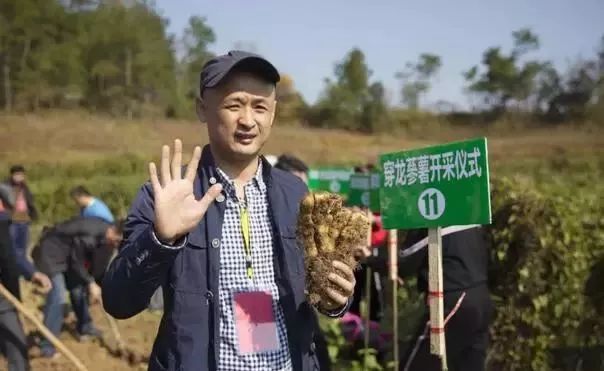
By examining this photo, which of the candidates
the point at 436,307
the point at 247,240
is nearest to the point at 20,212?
the point at 436,307

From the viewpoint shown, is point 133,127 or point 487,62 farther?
point 487,62

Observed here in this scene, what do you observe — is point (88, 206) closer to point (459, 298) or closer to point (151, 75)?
point (459, 298)

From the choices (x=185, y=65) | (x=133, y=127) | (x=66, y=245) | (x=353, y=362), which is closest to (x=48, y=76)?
(x=133, y=127)

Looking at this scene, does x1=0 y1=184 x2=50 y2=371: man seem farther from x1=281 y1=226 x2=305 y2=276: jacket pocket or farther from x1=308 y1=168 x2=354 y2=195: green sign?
x1=308 y1=168 x2=354 y2=195: green sign

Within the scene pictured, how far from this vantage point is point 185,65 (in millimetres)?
55125

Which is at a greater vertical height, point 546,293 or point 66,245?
point 66,245

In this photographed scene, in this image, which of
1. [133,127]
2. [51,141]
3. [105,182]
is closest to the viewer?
[105,182]

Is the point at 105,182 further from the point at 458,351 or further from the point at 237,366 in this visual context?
the point at 237,366

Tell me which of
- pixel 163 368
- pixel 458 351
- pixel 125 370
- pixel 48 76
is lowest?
pixel 125 370

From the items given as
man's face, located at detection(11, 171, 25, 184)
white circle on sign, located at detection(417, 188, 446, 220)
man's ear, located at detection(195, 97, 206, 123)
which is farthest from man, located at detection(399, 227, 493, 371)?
man's face, located at detection(11, 171, 25, 184)

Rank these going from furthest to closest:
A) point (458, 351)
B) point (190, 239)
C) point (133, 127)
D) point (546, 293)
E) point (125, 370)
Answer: point (133, 127)
point (125, 370)
point (546, 293)
point (458, 351)
point (190, 239)

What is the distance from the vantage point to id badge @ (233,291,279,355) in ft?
5.57

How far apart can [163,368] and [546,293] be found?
341 cm

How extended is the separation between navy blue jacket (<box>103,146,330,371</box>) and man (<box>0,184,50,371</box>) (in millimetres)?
2730
